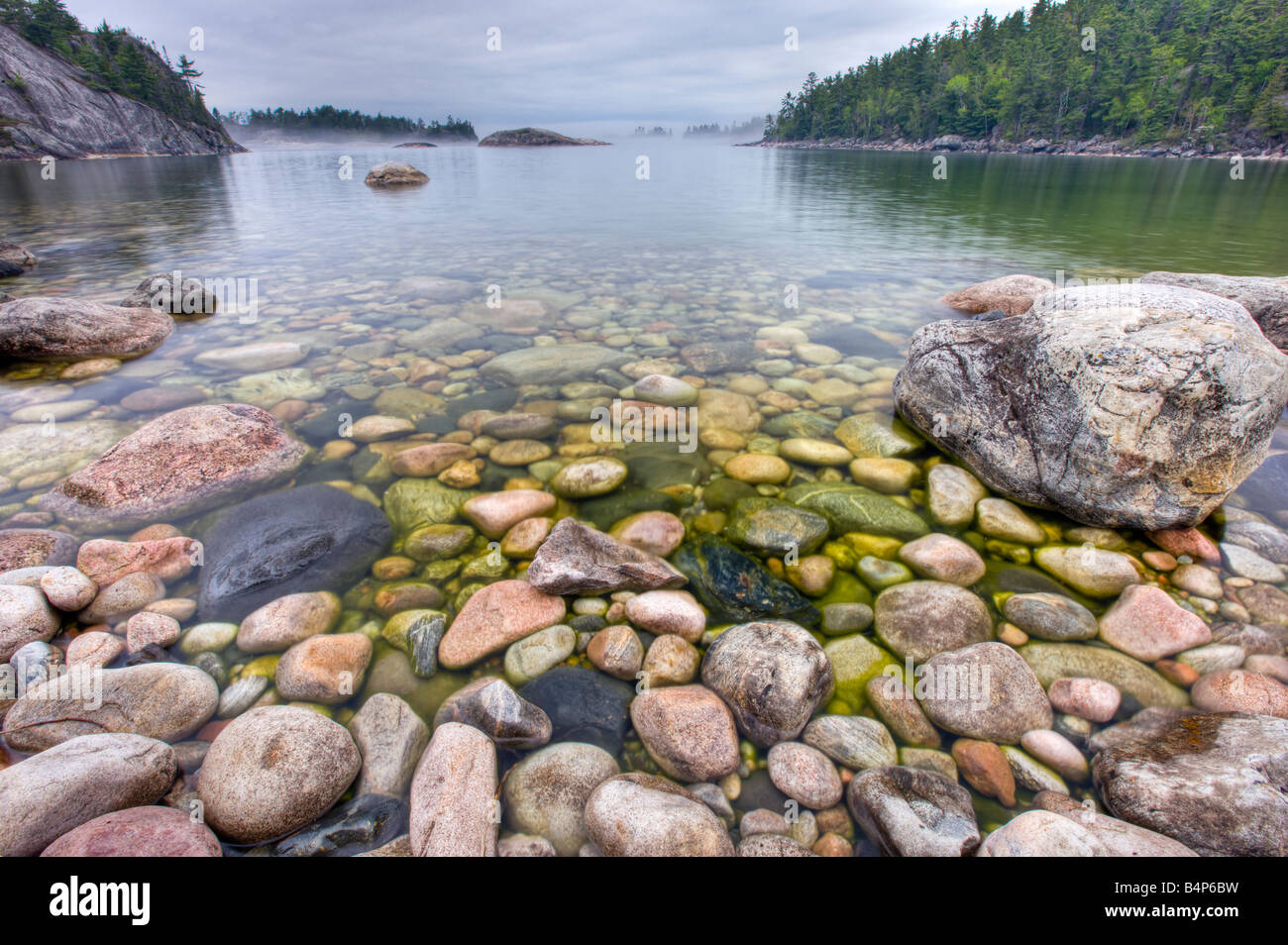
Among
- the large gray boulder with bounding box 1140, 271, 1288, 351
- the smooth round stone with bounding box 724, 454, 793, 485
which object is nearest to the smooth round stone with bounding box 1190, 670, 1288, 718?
the smooth round stone with bounding box 724, 454, 793, 485

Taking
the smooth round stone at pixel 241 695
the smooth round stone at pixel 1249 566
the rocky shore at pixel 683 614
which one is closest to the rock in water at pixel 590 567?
the rocky shore at pixel 683 614

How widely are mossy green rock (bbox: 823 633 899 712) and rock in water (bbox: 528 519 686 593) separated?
3.51ft

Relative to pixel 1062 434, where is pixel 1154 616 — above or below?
below

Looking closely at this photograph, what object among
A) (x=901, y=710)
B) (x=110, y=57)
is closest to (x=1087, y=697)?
(x=901, y=710)

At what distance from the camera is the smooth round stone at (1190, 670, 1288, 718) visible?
2719 mm

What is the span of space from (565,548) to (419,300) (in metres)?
8.18

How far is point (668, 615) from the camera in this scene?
3391 mm

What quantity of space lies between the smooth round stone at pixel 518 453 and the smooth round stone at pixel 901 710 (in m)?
3.32

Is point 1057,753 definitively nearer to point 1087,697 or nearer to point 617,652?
point 1087,697

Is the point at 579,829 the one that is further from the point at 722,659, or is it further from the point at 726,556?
the point at 726,556

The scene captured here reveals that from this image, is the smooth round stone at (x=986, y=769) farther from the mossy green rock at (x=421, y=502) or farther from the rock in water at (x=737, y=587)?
the mossy green rock at (x=421, y=502)

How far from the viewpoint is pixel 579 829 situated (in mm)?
2420

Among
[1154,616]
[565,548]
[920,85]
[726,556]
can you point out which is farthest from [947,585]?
[920,85]

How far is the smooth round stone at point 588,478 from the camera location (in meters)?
4.58
